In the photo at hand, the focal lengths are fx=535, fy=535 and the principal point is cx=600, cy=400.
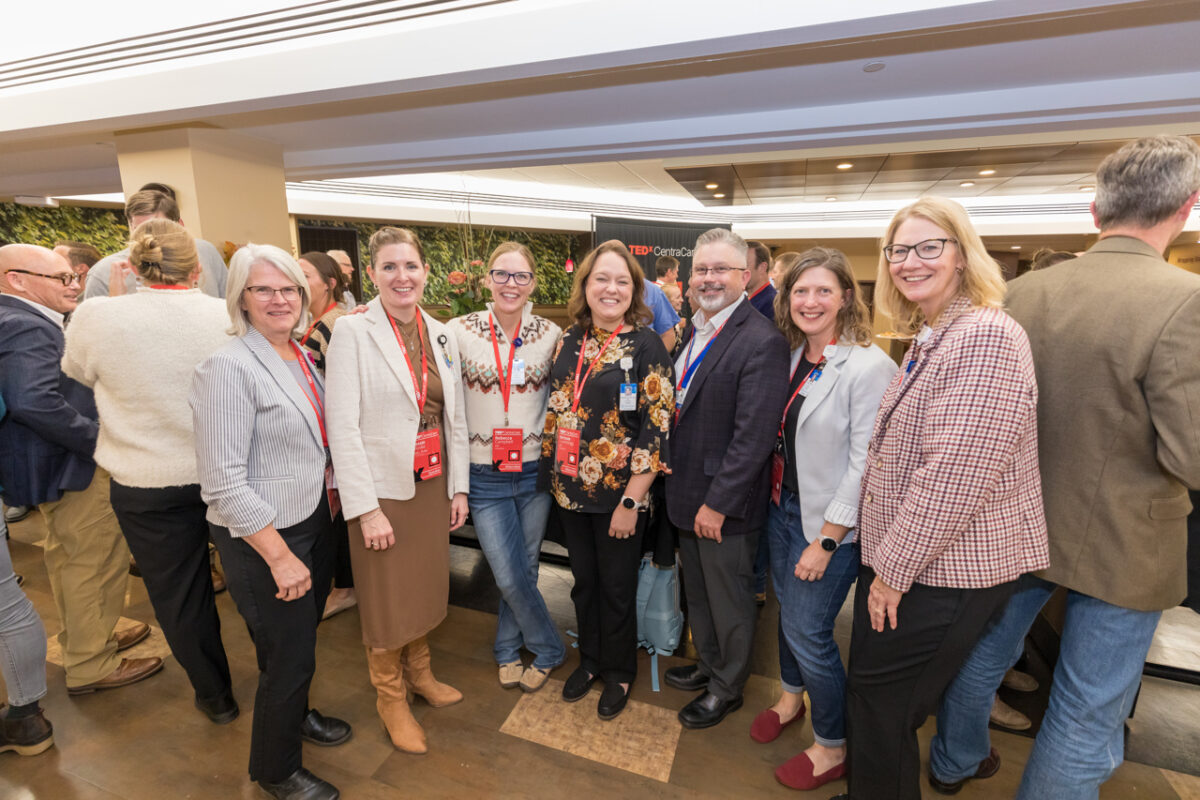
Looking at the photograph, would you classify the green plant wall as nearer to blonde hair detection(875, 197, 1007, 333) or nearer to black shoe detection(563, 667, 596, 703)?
black shoe detection(563, 667, 596, 703)

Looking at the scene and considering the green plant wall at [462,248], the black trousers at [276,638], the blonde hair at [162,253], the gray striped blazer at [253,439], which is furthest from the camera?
the green plant wall at [462,248]

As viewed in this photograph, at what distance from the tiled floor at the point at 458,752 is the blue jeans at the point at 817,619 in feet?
0.89

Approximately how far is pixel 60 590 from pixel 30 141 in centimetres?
494

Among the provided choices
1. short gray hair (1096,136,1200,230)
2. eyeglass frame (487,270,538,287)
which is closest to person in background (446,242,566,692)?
eyeglass frame (487,270,538,287)

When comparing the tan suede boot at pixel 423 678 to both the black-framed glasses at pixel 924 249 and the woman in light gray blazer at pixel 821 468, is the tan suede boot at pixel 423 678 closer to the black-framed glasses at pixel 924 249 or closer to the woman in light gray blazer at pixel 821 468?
the woman in light gray blazer at pixel 821 468

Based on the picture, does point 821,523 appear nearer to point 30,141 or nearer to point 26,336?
point 26,336

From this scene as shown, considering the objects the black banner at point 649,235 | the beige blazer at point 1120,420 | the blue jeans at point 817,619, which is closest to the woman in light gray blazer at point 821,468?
the blue jeans at point 817,619

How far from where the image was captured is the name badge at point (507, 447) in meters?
2.10

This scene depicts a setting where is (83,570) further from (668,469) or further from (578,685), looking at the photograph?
(668,469)

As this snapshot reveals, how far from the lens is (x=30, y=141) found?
4812 millimetres

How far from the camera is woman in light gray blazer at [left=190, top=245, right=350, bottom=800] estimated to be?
150 cm

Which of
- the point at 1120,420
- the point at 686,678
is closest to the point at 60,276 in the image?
the point at 686,678

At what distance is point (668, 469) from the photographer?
6.55ft

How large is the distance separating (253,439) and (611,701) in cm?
165
